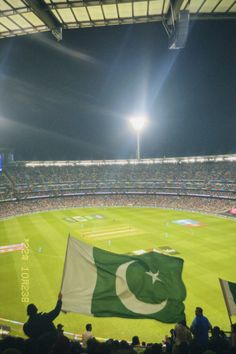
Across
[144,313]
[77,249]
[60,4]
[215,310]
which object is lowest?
[215,310]

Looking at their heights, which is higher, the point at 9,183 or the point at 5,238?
the point at 9,183

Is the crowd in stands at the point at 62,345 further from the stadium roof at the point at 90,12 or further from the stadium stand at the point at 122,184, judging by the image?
the stadium stand at the point at 122,184

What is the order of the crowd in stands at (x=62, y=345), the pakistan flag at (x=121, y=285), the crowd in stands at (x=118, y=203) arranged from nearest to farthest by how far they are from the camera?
the crowd in stands at (x=62, y=345)
the pakistan flag at (x=121, y=285)
the crowd in stands at (x=118, y=203)

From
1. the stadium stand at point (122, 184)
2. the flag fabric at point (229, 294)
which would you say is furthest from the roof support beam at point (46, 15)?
the stadium stand at point (122, 184)

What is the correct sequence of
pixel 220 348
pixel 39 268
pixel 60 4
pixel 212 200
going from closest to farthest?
1. pixel 220 348
2. pixel 60 4
3. pixel 39 268
4. pixel 212 200

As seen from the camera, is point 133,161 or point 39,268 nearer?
point 39,268

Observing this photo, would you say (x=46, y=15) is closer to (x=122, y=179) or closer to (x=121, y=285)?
(x=121, y=285)

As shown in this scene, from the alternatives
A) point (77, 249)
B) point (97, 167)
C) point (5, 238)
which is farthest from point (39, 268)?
point (97, 167)

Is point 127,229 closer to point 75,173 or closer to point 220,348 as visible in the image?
point 220,348
